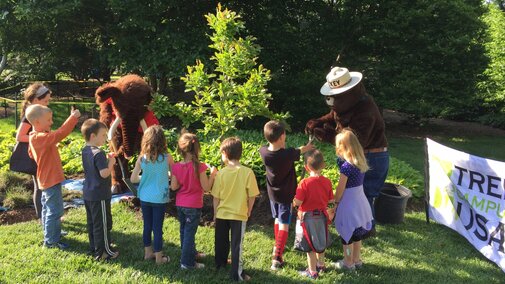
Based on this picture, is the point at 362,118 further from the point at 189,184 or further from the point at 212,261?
the point at 212,261

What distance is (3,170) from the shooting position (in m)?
6.79

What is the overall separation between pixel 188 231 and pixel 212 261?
55cm

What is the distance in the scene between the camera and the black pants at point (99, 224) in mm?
4148

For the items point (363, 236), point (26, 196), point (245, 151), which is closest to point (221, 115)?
point (245, 151)

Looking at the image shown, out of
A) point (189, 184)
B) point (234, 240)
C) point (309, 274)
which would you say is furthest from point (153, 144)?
point (309, 274)

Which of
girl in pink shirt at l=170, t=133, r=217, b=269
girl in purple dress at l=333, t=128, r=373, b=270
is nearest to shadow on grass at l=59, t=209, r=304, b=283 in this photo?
girl in pink shirt at l=170, t=133, r=217, b=269

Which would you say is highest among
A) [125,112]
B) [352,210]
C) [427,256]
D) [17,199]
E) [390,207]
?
[125,112]

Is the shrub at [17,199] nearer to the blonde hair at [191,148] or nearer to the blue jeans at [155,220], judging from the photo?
the blue jeans at [155,220]

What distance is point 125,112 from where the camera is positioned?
18.6 ft

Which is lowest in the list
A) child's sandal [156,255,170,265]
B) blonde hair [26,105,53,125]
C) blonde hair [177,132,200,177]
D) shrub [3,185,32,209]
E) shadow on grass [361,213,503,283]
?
shadow on grass [361,213,503,283]

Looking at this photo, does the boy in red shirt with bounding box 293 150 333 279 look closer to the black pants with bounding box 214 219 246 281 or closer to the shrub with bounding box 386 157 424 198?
the black pants with bounding box 214 219 246 281

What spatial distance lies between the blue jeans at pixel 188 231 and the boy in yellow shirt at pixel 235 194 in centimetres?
24

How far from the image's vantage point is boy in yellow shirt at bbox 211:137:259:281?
3891 millimetres

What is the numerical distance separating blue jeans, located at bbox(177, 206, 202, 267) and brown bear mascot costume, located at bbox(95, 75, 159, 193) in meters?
2.15
